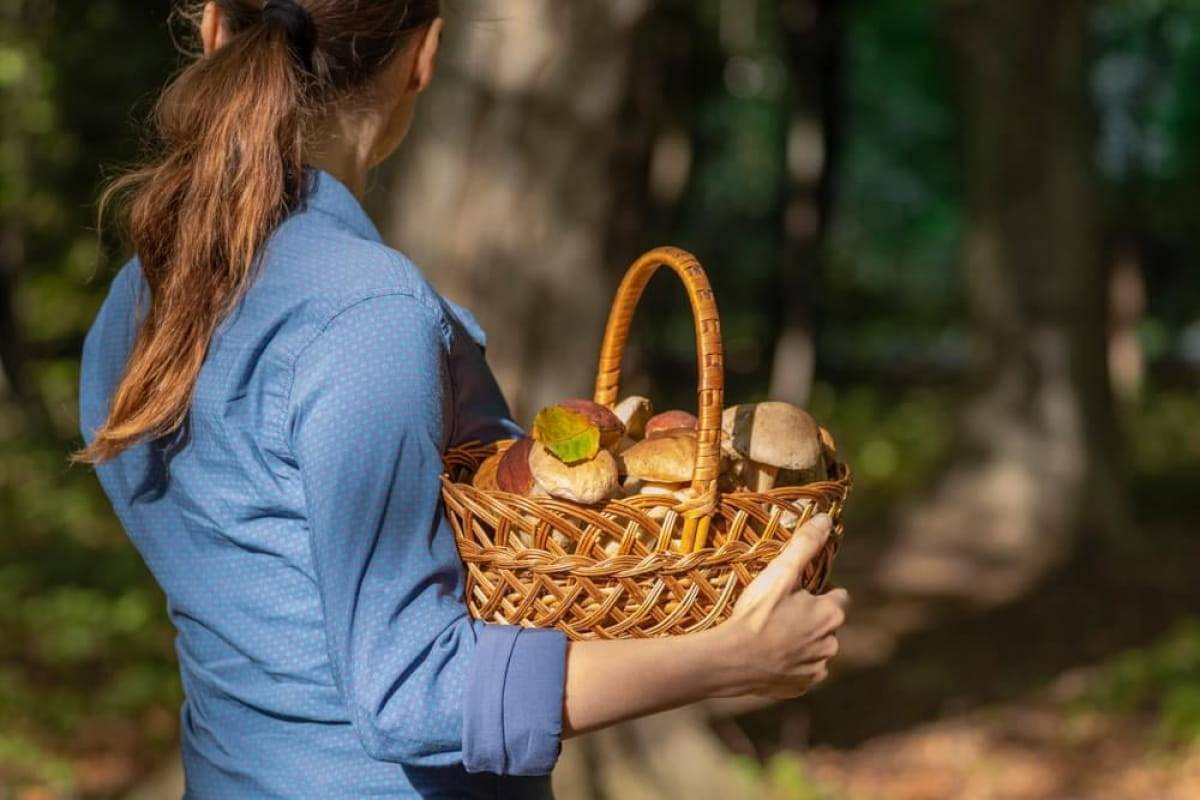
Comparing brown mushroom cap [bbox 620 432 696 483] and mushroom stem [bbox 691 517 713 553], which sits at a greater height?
brown mushroom cap [bbox 620 432 696 483]

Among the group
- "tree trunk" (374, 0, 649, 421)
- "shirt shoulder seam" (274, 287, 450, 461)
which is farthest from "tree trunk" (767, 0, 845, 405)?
"shirt shoulder seam" (274, 287, 450, 461)

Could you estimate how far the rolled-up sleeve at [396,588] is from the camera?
4.64 feet

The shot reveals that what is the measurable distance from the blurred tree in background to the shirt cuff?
112 cm

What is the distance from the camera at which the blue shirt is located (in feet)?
4.67

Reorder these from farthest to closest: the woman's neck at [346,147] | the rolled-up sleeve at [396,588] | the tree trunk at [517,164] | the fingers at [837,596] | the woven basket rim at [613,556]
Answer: the tree trunk at [517,164]
the woman's neck at [346,147]
the fingers at [837,596]
the woven basket rim at [613,556]
the rolled-up sleeve at [396,588]

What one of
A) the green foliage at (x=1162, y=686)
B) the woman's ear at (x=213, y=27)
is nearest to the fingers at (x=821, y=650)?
the woman's ear at (x=213, y=27)

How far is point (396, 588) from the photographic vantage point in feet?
4.70

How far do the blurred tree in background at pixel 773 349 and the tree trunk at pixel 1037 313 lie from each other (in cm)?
2

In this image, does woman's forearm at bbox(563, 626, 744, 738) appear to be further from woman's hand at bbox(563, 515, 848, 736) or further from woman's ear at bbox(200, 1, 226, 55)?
woman's ear at bbox(200, 1, 226, 55)

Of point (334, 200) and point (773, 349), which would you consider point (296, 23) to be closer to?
point (334, 200)

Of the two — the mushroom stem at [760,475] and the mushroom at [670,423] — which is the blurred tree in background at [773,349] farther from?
the mushroom stem at [760,475]

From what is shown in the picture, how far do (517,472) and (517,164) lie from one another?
88.3 inches

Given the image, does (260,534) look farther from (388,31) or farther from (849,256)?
(849,256)

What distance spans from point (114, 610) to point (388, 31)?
572 centimetres
